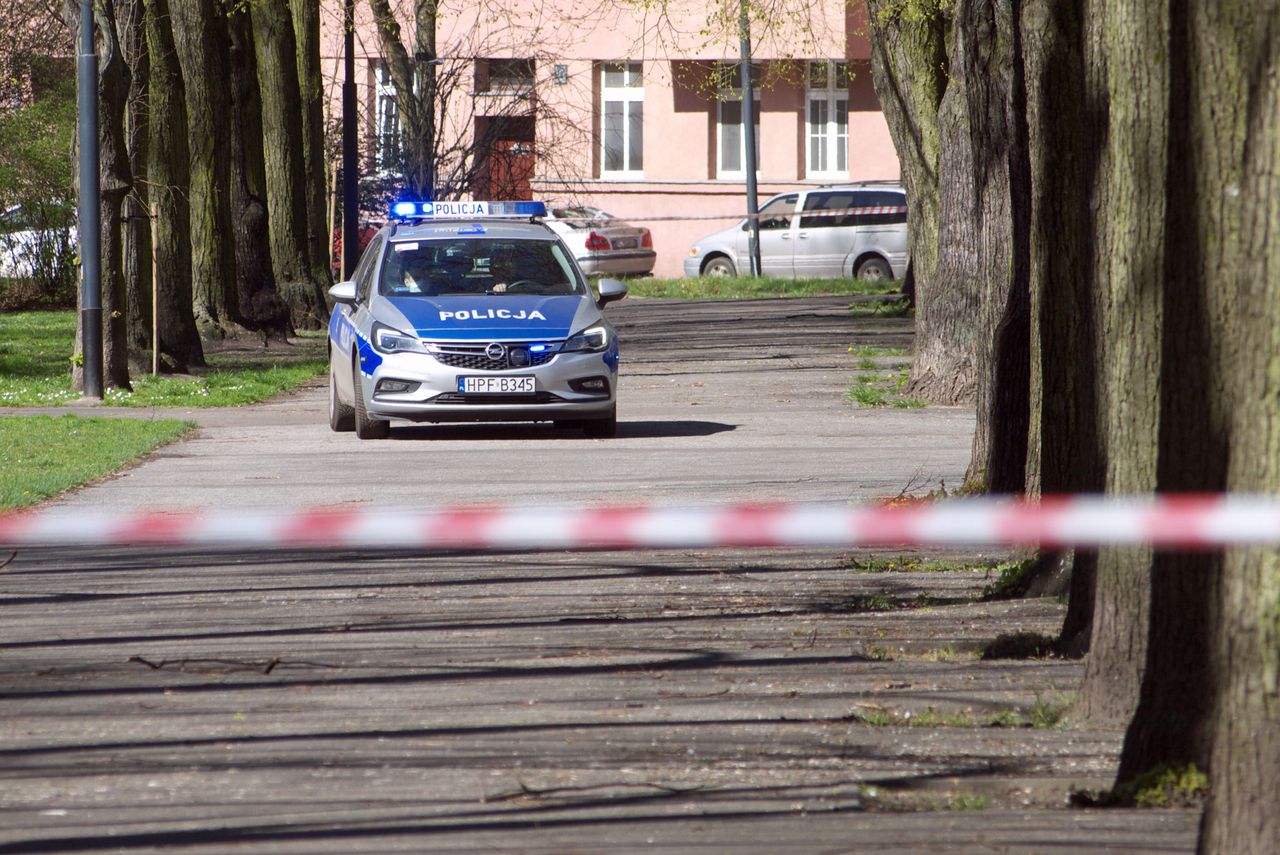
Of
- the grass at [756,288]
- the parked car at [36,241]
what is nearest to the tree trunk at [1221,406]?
the parked car at [36,241]

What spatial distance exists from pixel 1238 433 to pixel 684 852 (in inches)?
60.3

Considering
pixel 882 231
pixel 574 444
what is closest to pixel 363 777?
pixel 574 444

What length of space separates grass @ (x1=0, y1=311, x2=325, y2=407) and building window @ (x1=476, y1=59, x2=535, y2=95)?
18533mm

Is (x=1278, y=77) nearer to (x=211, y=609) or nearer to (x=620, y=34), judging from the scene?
(x=211, y=609)

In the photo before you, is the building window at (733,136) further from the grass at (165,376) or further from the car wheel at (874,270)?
the grass at (165,376)

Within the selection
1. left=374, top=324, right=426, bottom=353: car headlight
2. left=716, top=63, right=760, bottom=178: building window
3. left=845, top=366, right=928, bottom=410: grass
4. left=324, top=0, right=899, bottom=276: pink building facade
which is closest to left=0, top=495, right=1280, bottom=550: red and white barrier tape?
left=374, top=324, right=426, bottom=353: car headlight

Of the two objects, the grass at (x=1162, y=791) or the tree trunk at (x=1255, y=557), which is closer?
the tree trunk at (x=1255, y=557)

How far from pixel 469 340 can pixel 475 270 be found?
123 centimetres

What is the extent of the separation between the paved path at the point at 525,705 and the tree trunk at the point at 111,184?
23.2 feet

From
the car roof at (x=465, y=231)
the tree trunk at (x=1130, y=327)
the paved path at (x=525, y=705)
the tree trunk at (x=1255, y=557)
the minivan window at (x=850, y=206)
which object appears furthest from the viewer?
the minivan window at (x=850, y=206)

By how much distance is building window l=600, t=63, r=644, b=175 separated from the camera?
155 feet

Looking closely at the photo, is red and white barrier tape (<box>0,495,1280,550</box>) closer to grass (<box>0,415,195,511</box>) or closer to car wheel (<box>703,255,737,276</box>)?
grass (<box>0,415,195,511</box>)

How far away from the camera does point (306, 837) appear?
4832 millimetres

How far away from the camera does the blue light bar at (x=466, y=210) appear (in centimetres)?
1747
